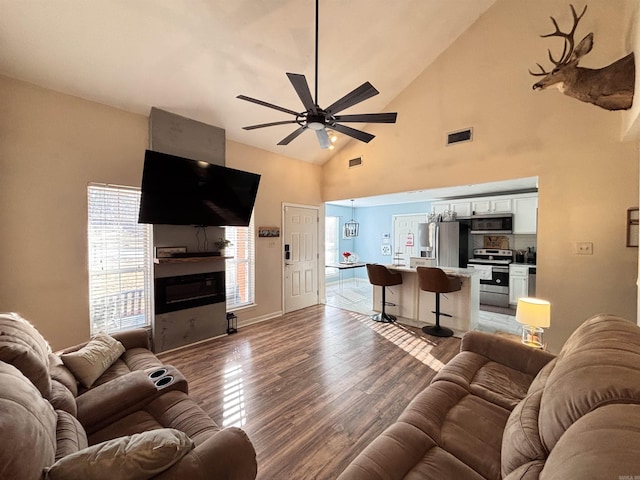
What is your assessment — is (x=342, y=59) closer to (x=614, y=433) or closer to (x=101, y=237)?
(x=101, y=237)

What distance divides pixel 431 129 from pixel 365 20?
1.88 meters

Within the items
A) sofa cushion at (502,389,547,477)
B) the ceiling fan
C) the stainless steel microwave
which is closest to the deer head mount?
the ceiling fan

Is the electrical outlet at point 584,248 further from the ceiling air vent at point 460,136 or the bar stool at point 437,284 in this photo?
the ceiling air vent at point 460,136

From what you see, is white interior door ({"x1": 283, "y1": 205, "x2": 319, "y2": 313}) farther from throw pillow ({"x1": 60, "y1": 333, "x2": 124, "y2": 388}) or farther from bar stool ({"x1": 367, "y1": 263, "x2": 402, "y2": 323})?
throw pillow ({"x1": 60, "y1": 333, "x2": 124, "y2": 388})

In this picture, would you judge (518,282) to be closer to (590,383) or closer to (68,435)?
(590,383)

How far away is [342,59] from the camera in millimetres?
3533

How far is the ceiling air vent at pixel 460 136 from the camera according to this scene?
12.8 ft

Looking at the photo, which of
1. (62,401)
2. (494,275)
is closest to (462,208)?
(494,275)

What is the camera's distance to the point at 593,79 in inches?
93.8

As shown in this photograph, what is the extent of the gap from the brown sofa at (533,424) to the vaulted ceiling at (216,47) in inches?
141

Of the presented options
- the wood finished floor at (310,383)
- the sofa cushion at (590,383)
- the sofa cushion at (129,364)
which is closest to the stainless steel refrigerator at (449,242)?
the wood finished floor at (310,383)

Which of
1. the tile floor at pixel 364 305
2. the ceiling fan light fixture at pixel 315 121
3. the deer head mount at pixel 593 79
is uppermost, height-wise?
the deer head mount at pixel 593 79

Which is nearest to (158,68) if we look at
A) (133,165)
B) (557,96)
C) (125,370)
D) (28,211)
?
(133,165)

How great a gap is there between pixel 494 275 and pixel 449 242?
112 cm
